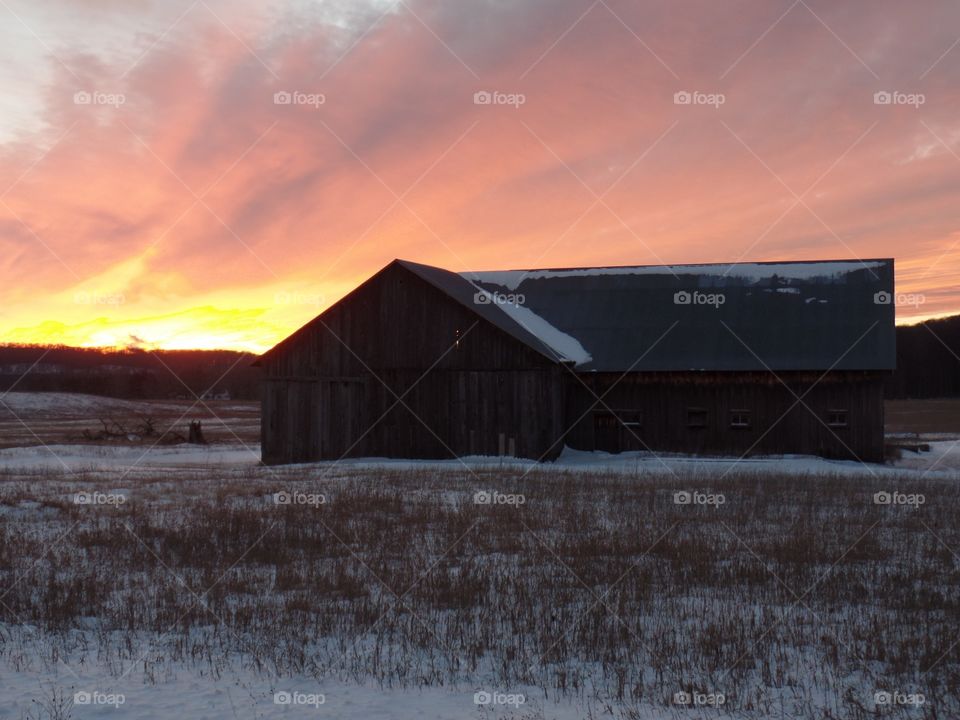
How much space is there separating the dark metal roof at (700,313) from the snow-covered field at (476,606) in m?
15.6

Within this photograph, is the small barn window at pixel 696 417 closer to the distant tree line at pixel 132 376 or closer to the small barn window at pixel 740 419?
the small barn window at pixel 740 419

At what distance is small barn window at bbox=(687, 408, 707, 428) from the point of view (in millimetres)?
34906

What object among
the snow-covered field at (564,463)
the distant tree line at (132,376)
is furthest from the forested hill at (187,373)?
the snow-covered field at (564,463)

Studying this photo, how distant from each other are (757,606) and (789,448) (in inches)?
1005

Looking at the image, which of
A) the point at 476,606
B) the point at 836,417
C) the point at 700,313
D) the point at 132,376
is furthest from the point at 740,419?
the point at 132,376

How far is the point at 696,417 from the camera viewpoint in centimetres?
3512

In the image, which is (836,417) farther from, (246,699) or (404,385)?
(246,699)

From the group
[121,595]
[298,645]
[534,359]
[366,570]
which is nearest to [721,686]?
[298,645]

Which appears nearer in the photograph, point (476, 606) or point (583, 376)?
point (476, 606)

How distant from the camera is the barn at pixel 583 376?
32.4 meters

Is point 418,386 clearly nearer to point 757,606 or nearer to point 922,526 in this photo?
point 922,526

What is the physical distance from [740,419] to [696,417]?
5.57 ft

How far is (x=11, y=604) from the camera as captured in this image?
→ 400 inches

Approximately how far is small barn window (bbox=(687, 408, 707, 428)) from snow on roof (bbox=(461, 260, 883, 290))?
7.54 metres
